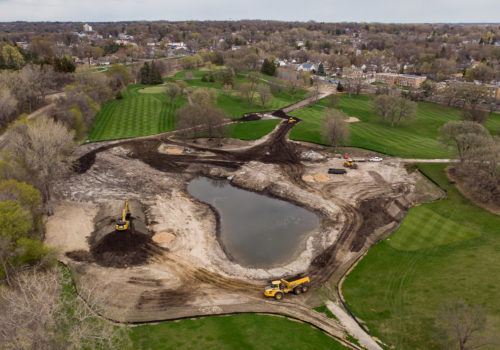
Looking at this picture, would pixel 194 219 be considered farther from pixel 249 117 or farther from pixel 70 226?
pixel 249 117

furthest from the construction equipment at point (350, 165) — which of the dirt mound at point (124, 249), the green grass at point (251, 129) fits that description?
the dirt mound at point (124, 249)

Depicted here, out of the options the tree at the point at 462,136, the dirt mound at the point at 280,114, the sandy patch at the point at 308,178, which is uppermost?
the tree at the point at 462,136

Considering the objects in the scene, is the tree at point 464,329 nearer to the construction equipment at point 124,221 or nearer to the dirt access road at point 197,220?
the dirt access road at point 197,220

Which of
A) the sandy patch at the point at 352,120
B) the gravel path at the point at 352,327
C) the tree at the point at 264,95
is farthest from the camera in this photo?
the tree at the point at 264,95

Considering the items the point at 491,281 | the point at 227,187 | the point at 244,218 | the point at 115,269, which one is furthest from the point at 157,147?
the point at 491,281

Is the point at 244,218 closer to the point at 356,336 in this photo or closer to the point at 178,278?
the point at 178,278

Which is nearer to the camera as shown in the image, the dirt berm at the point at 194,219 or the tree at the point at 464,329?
the tree at the point at 464,329

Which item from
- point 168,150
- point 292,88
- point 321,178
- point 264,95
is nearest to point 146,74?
point 264,95
